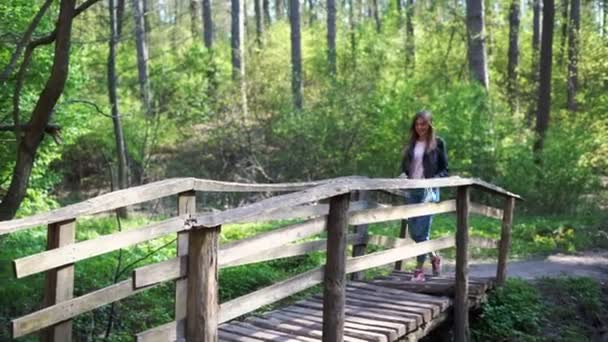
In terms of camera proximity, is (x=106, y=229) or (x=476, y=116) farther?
(x=476, y=116)

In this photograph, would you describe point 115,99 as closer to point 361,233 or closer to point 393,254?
point 361,233

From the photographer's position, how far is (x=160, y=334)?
12.9 feet

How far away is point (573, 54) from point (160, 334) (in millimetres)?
18681

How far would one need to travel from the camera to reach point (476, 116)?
15977 millimetres

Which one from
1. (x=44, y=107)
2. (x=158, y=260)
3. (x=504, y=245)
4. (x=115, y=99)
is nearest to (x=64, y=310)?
(x=44, y=107)

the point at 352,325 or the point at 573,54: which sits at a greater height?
the point at 573,54

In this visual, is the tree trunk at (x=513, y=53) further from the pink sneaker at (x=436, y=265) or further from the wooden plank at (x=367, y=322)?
the wooden plank at (x=367, y=322)

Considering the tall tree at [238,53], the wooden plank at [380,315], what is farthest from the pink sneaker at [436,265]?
the tall tree at [238,53]

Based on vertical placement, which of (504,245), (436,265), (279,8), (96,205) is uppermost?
(279,8)

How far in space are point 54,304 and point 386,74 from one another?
15.9 m

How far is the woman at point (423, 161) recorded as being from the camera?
7.50 meters

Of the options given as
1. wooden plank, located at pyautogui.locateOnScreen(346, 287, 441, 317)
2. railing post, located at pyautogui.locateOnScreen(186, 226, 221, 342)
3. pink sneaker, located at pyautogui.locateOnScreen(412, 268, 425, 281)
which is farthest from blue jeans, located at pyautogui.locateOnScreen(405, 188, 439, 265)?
railing post, located at pyautogui.locateOnScreen(186, 226, 221, 342)

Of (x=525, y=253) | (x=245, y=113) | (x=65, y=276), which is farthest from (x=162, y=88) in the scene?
(x=65, y=276)

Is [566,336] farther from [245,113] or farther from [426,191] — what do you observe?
[245,113]
